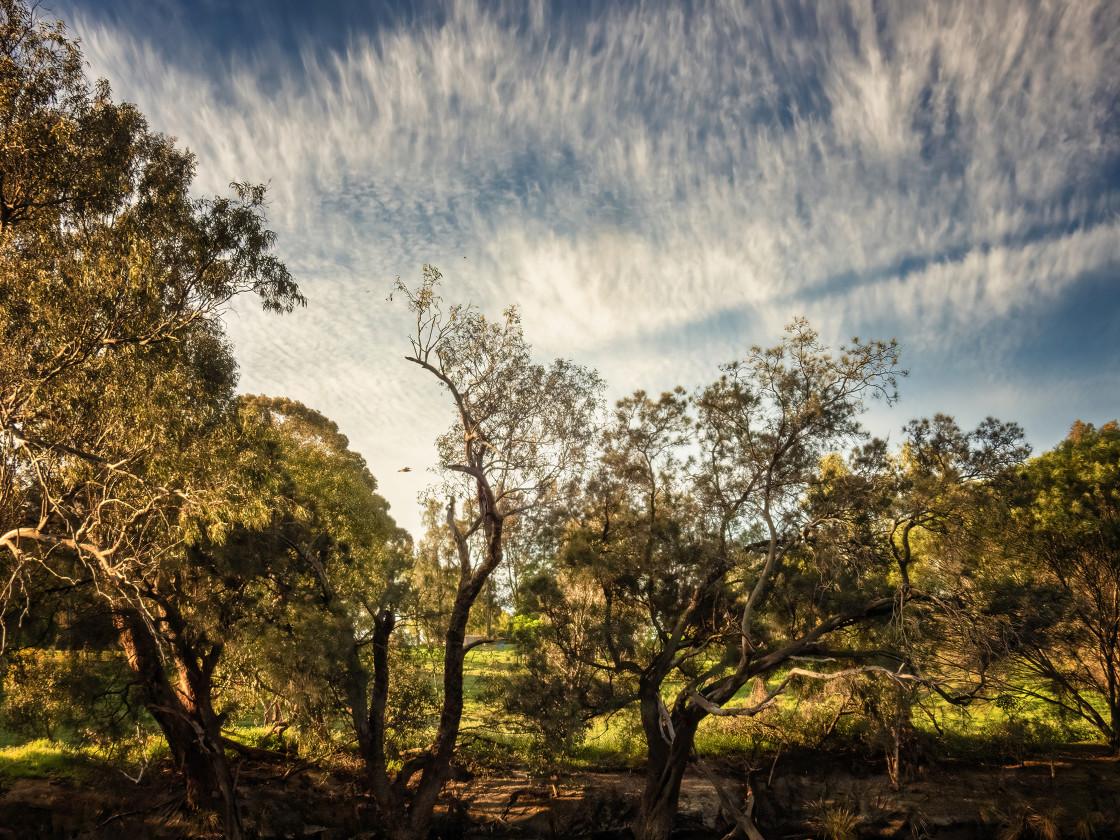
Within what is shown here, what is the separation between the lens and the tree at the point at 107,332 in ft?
30.5

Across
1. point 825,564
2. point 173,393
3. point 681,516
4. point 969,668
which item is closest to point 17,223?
point 173,393

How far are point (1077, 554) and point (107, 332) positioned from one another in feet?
88.5

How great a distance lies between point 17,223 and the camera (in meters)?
9.98

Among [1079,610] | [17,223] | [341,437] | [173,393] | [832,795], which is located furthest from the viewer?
[341,437]

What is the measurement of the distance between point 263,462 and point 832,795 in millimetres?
20379

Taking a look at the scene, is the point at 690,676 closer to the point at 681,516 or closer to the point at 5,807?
the point at 681,516

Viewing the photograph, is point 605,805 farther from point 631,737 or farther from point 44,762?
point 44,762

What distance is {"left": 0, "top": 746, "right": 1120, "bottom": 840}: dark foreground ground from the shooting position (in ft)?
46.5

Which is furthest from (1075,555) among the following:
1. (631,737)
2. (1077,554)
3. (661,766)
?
(631,737)

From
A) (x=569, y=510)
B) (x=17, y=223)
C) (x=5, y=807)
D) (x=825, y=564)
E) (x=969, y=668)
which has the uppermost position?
(x=17, y=223)

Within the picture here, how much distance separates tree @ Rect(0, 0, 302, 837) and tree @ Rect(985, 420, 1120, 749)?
20.4 metres

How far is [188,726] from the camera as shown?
45.6ft

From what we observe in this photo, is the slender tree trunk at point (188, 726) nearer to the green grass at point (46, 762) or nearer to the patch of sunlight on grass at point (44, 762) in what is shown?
the green grass at point (46, 762)

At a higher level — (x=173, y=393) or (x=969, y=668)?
(x=173, y=393)
